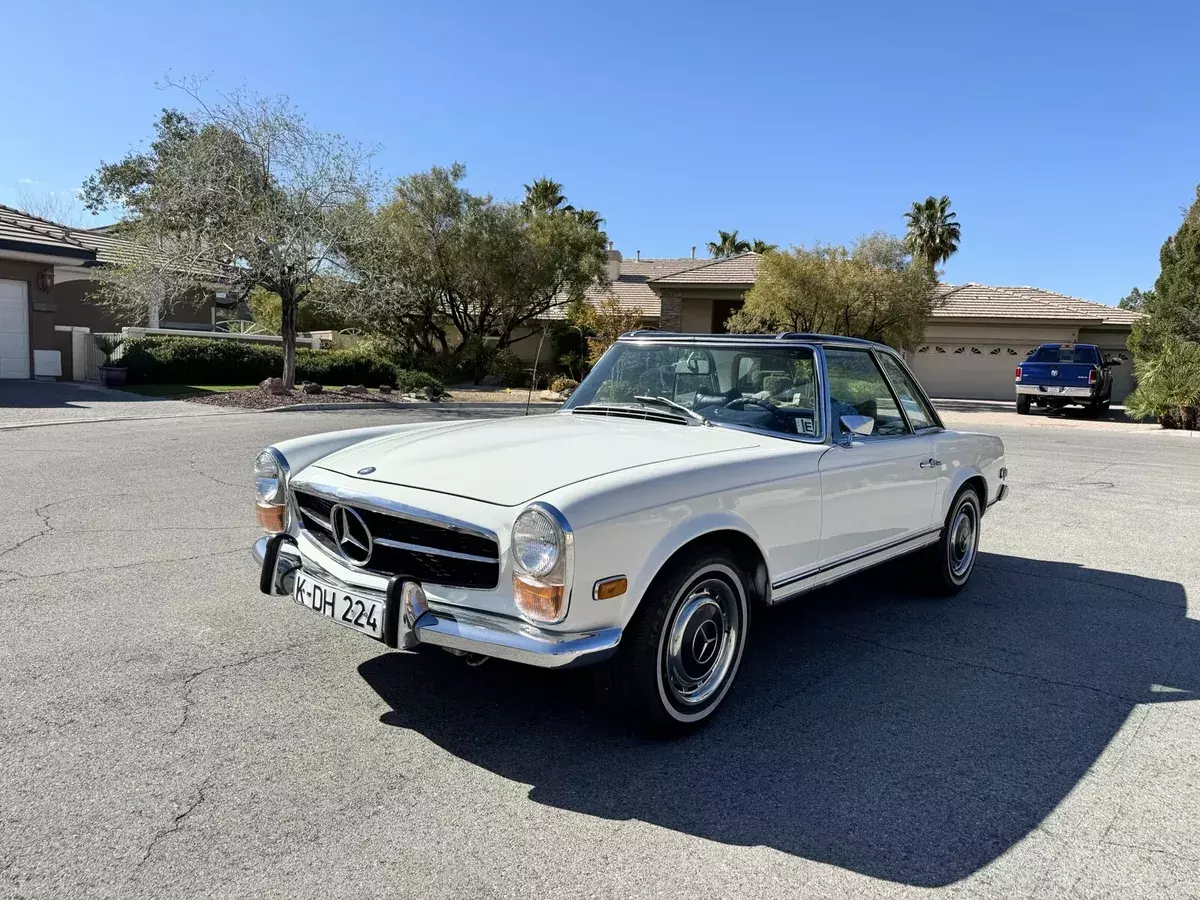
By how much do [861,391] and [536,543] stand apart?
8.63 ft

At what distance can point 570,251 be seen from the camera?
27.2 metres

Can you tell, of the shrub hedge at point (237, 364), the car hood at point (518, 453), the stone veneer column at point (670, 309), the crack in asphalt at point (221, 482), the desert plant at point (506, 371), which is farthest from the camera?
the stone veneer column at point (670, 309)

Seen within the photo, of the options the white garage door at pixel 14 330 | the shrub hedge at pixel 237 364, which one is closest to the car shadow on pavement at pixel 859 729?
the shrub hedge at pixel 237 364

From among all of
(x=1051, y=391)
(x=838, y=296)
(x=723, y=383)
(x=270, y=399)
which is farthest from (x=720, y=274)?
(x=723, y=383)

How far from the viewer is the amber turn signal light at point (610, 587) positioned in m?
2.93

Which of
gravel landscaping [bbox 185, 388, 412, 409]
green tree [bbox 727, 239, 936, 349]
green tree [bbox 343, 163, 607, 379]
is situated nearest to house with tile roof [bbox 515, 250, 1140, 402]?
green tree [bbox 343, 163, 607, 379]

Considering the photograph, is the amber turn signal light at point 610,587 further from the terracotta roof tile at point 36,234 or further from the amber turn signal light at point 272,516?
the terracotta roof tile at point 36,234

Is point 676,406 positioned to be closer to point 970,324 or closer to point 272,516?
point 272,516

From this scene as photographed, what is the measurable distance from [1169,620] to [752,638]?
2.68m

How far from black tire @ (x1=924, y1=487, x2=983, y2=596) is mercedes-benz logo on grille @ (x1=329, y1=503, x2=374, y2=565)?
349 cm

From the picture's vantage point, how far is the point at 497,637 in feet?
9.53

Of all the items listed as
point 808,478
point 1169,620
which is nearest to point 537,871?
point 808,478

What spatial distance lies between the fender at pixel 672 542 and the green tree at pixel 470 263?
829 inches

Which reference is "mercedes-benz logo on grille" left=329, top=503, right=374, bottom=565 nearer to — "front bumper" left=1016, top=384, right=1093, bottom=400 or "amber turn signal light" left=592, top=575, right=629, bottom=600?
"amber turn signal light" left=592, top=575, right=629, bottom=600
